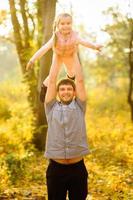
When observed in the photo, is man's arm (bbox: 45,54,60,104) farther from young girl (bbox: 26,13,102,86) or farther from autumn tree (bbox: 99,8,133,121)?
autumn tree (bbox: 99,8,133,121)

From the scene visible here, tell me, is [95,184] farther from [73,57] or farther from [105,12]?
[105,12]

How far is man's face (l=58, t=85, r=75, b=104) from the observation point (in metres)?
4.63

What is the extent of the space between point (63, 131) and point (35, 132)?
29.1 feet

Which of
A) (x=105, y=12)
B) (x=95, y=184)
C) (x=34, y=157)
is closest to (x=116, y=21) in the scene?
(x=105, y=12)

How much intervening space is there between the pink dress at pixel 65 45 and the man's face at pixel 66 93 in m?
0.46

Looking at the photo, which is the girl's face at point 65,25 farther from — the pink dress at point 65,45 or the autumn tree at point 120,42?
the autumn tree at point 120,42

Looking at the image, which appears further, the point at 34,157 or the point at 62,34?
→ the point at 34,157

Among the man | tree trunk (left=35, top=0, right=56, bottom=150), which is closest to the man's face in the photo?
the man

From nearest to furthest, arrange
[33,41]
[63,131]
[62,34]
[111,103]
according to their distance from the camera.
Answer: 1. [63,131]
2. [62,34]
3. [33,41]
4. [111,103]

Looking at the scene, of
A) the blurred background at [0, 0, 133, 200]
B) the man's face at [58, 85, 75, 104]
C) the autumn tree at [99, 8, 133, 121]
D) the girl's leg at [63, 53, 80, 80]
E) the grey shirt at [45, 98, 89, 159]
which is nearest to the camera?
the grey shirt at [45, 98, 89, 159]

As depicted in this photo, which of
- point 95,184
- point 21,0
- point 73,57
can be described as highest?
point 21,0

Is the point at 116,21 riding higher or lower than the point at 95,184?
higher

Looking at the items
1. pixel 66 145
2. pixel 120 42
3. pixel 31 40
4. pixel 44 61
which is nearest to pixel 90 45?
pixel 66 145

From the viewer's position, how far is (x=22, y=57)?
556 inches
